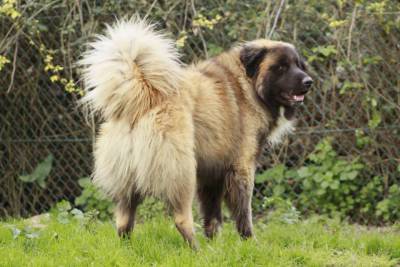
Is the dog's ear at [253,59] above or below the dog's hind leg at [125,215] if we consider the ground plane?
above

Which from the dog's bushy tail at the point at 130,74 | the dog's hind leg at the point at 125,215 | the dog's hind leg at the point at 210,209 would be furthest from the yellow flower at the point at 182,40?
the dog's hind leg at the point at 125,215

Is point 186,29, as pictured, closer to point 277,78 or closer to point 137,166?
point 277,78

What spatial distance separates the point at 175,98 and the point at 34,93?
3.54 m

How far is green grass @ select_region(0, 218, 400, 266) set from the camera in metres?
4.11

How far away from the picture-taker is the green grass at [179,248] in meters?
4.11

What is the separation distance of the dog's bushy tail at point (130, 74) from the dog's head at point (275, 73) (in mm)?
871

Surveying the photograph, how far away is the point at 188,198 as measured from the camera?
4.30 m

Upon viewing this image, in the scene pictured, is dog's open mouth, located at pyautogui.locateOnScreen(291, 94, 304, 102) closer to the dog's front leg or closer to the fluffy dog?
the fluffy dog

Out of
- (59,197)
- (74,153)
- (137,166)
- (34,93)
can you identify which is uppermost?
(137,166)

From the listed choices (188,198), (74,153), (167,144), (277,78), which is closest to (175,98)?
(167,144)

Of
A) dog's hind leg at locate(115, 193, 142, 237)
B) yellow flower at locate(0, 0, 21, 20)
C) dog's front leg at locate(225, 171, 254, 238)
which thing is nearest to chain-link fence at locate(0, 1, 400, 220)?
yellow flower at locate(0, 0, 21, 20)

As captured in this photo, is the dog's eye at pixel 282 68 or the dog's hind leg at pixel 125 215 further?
the dog's eye at pixel 282 68

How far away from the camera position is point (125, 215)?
4512 mm

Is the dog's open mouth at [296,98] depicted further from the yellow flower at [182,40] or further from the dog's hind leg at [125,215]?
the dog's hind leg at [125,215]
